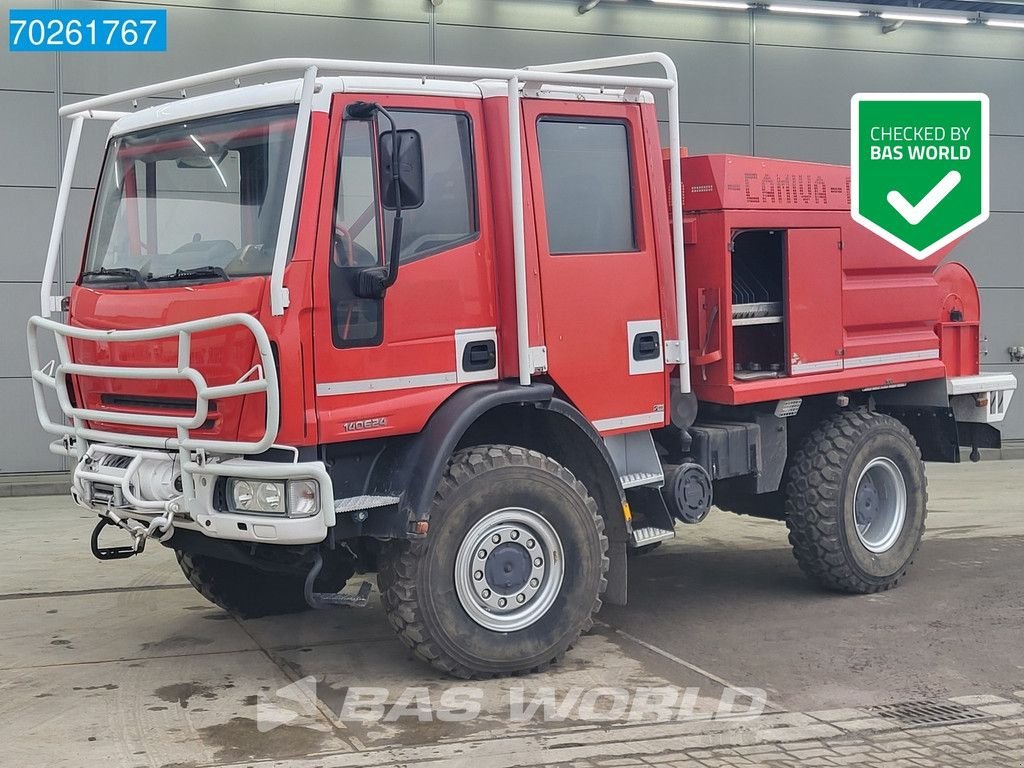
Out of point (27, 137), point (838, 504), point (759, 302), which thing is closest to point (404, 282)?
point (759, 302)

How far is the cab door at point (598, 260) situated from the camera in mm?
6574

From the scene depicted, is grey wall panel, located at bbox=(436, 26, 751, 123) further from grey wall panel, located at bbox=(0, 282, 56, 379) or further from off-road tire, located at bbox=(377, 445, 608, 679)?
off-road tire, located at bbox=(377, 445, 608, 679)

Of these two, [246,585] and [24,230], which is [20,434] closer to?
[24,230]

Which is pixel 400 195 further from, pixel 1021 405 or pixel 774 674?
pixel 1021 405

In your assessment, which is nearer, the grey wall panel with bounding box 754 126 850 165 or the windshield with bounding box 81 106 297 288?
the windshield with bounding box 81 106 297 288

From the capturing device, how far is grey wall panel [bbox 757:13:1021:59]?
16.2 m

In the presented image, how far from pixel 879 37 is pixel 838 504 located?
34.3 feet

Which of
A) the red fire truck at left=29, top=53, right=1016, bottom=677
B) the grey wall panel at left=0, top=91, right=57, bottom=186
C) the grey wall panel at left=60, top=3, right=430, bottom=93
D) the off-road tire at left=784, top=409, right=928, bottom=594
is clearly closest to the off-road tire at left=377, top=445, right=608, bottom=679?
the red fire truck at left=29, top=53, right=1016, bottom=677

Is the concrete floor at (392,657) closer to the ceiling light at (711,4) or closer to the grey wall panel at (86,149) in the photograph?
the grey wall panel at (86,149)

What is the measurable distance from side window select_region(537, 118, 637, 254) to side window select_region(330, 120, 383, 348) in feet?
3.39

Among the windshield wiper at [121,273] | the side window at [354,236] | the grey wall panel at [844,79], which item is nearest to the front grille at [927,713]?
the side window at [354,236]

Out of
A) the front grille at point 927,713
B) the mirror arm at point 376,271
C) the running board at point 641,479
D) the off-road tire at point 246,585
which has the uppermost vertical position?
the mirror arm at point 376,271

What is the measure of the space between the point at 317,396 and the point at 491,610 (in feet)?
4.54

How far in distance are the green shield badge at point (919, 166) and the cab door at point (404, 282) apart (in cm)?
292
